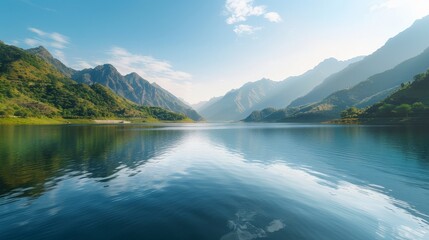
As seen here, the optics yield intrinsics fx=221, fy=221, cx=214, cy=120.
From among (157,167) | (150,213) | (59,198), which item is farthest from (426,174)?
(59,198)

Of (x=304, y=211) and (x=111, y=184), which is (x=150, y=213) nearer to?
(x=111, y=184)

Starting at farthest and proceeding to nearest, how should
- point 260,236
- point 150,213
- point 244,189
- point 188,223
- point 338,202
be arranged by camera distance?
point 244,189 → point 338,202 → point 150,213 → point 188,223 → point 260,236

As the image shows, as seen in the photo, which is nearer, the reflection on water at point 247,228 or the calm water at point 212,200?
the reflection on water at point 247,228

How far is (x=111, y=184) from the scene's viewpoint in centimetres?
3119

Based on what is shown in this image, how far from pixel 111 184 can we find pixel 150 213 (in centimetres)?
1292

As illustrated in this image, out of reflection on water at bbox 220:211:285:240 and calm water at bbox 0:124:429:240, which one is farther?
calm water at bbox 0:124:429:240

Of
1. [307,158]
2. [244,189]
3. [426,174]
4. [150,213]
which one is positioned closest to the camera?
[150,213]

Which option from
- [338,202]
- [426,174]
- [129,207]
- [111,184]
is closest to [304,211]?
[338,202]

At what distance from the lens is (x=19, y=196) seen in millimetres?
25359

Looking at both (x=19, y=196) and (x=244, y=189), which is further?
(x=244, y=189)

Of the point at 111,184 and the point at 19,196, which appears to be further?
the point at 111,184

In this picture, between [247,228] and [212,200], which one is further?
[212,200]

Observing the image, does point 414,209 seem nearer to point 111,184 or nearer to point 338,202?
point 338,202

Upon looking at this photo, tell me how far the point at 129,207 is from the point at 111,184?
10.0 meters
